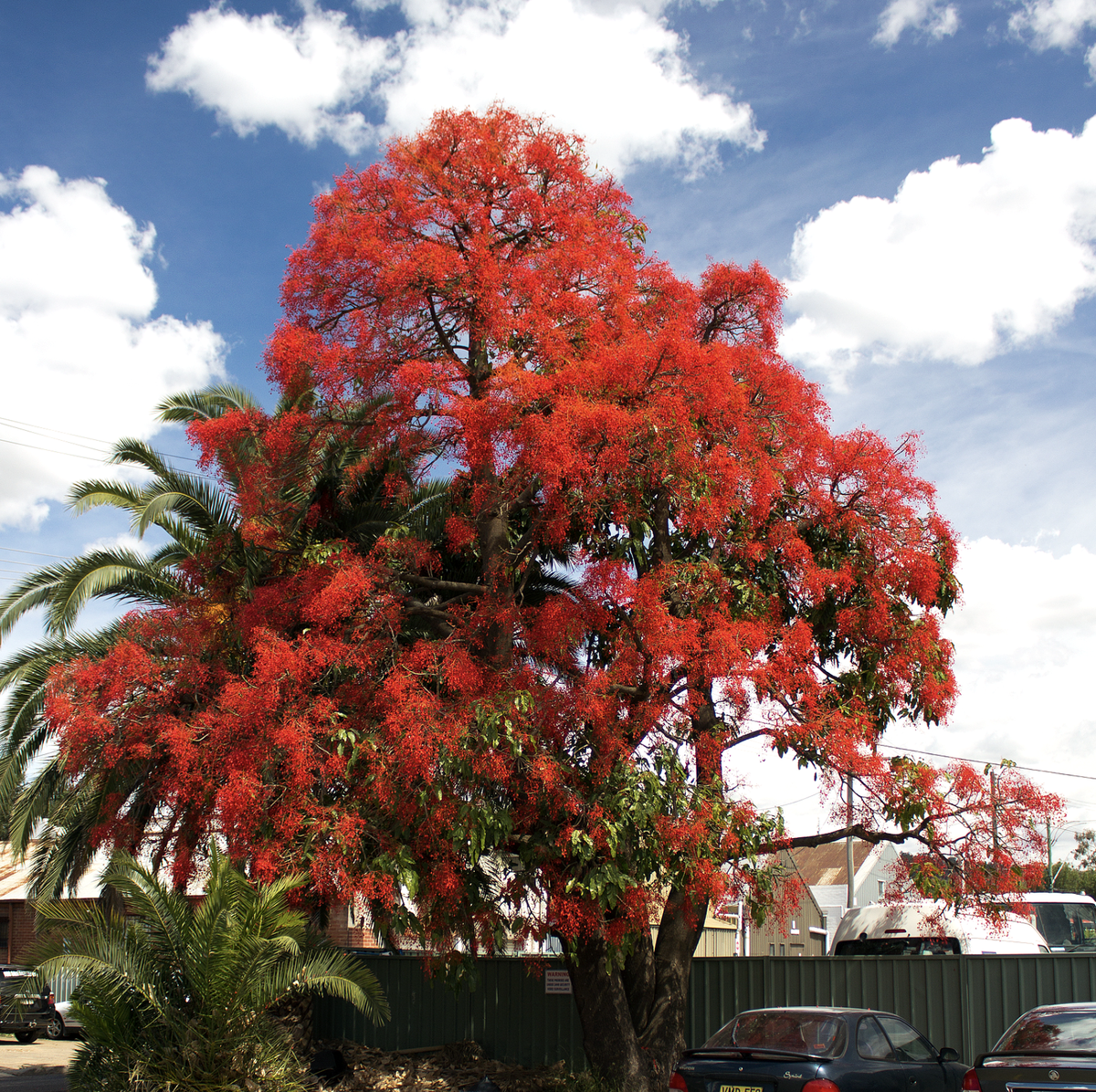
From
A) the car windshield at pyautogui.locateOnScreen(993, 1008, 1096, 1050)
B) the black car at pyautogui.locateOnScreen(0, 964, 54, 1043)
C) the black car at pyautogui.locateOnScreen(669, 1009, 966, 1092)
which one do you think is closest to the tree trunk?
the black car at pyautogui.locateOnScreen(669, 1009, 966, 1092)

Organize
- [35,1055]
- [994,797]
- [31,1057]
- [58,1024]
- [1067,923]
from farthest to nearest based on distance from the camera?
[58,1024] → [35,1055] → [31,1057] → [1067,923] → [994,797]

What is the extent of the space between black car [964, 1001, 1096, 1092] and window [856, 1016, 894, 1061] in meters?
0.98

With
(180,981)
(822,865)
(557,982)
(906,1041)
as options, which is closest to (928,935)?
(906,1041)

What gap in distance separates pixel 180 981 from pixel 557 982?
536cm

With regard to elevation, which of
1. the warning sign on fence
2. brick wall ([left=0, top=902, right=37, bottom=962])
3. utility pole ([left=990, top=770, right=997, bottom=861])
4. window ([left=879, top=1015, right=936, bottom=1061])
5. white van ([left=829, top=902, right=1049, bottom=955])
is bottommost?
brick wall ([left=0, top=902, right=37, bottom=962])

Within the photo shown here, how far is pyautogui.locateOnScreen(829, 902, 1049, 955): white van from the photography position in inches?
505

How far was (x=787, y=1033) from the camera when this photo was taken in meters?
8.28

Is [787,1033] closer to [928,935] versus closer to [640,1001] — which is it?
[640,1001]

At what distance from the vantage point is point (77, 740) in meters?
10.9

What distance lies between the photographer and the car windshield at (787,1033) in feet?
26.2

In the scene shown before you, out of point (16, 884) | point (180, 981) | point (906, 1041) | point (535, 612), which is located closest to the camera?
point (906, 1041)

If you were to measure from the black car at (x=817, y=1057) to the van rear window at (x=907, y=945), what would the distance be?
158 inches

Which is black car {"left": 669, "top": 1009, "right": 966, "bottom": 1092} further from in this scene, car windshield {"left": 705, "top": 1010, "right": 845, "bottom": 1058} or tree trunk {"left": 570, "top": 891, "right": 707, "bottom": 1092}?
tree trunk {"left": 570, "top": 891, "right": 707, "bottom": 1092}

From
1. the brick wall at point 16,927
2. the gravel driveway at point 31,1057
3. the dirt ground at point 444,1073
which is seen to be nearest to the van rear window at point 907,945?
the dirt ground at point 444,1073
